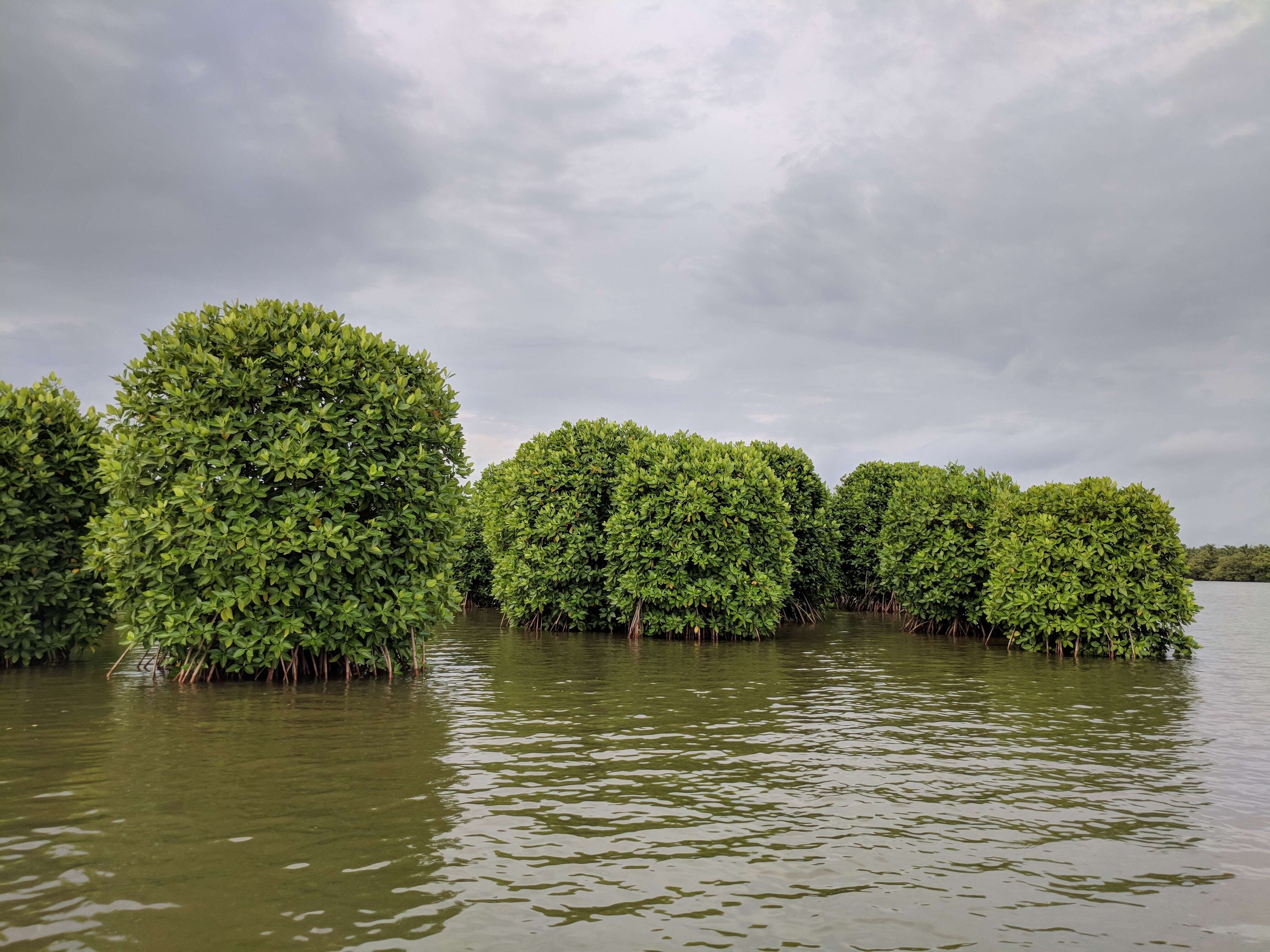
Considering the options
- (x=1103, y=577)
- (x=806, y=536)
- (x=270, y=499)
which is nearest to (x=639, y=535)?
(x=806, y=536)

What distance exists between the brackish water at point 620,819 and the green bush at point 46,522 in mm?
1240

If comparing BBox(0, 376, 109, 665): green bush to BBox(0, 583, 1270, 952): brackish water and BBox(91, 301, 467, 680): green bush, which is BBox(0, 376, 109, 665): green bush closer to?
BBox(91, 301, 467, 680): green bush

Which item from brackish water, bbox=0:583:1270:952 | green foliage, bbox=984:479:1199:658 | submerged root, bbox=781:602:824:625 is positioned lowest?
brackish water, bbox=0:583:1270:952

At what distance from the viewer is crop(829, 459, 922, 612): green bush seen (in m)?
33.1

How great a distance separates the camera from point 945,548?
23.6 meters

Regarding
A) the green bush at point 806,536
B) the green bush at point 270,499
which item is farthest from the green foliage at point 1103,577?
the green bush at point 270,499

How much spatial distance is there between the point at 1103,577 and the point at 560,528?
13.7m

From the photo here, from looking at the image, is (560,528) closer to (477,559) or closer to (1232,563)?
(477,559)

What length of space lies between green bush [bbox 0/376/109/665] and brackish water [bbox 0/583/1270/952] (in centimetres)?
124

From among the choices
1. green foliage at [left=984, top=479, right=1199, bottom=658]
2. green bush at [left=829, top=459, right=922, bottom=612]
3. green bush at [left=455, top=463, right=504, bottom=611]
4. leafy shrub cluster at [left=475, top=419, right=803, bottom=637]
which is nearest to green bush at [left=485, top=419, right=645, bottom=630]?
leafy shrub cluster at [left=475, top=419, right=803, bottom=637]

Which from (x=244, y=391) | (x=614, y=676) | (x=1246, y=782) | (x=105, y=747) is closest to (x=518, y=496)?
(x=614, y=676)

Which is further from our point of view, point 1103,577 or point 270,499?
point 1103,577

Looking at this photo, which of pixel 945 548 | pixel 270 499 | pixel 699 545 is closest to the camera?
pixel 270 499

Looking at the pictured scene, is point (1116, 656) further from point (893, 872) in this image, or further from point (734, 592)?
point (893, 872)
